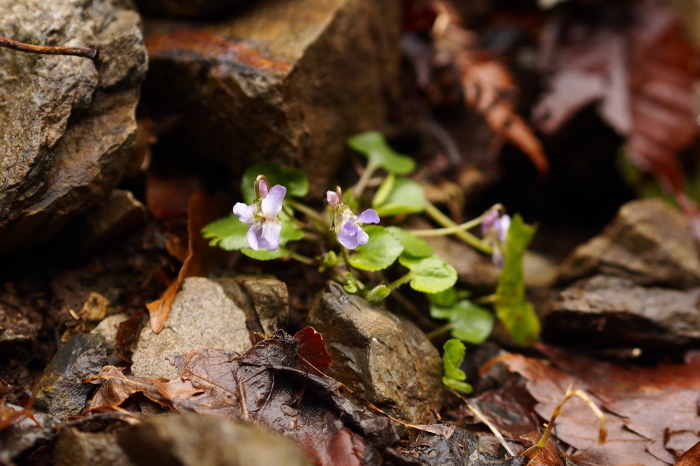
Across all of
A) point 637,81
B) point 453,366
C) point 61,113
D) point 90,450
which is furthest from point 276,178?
point 637,81

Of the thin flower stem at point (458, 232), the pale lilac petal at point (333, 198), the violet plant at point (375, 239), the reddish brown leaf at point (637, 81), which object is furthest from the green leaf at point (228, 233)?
the reddish brown leaf at point (637, 81)

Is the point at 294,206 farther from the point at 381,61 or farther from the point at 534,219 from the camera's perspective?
the point at 534,219

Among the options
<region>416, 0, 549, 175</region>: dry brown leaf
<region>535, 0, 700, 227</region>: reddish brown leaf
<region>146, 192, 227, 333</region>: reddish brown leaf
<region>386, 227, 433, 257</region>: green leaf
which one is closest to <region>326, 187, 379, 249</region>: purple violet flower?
<region>386, 227, 433, 257</region>: green leaf

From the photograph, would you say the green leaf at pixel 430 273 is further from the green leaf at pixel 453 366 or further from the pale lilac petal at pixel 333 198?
the pale lilac petal at pixel 333 198

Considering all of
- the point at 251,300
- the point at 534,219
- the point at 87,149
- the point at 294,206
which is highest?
the point at 87,149

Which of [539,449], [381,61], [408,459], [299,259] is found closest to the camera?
[408,459]

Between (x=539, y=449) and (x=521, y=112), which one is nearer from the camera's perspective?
(x=539, y=449)

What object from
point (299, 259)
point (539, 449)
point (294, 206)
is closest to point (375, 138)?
point (294, 206)
